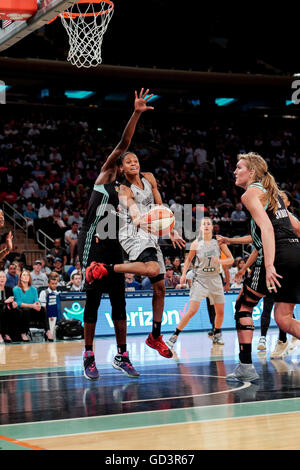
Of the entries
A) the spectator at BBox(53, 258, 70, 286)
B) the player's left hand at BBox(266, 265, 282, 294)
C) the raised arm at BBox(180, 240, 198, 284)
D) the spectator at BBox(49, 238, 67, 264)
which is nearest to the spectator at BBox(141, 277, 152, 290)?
the spectator at BBox(53, 258, 70, 286)

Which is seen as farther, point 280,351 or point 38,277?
point 38,277

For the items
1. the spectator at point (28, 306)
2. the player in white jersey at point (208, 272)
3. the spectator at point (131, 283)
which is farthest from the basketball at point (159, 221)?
the spectator at point (131, 283)

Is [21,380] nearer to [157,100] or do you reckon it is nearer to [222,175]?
[222,175]

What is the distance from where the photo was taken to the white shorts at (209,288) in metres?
11.2

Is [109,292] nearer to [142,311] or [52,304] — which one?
[52,304]

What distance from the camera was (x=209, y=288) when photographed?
1126cm

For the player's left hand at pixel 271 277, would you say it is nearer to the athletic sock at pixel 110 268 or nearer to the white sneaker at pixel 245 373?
the white sneaker at pixel 245 373

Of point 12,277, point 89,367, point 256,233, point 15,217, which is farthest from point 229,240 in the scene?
point 15,217

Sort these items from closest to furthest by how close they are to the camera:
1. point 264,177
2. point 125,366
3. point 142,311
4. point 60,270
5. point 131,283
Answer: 1. point 264,177
2. point 125,366
3. point 142,311
4. point 131,283
5. point 60,270

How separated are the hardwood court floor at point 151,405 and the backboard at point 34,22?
411cm

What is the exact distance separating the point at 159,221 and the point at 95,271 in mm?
839

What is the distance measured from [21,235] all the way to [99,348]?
9.72 m
